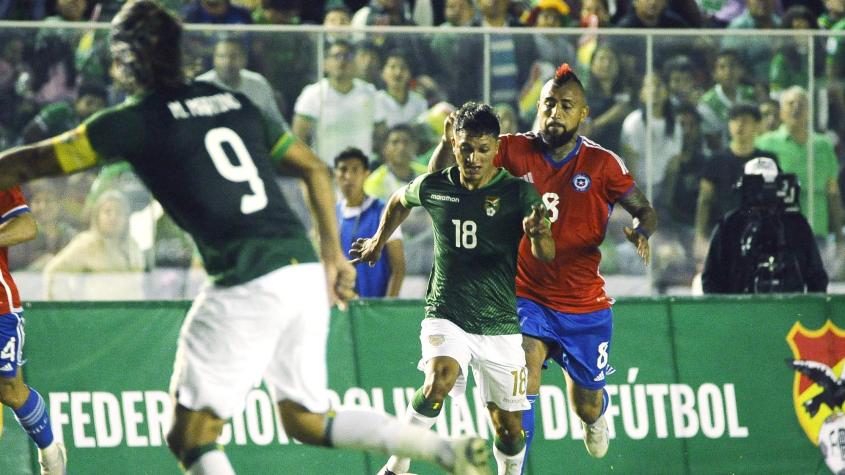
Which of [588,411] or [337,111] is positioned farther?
[337,111]

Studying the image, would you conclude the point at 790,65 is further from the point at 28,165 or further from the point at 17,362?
the point at 28,165

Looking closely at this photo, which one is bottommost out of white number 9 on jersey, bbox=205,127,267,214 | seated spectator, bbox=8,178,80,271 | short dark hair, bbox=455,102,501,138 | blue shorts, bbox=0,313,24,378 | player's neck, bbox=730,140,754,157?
blue shorts, bbox=0,313,24,378

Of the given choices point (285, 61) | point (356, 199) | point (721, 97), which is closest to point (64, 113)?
point (285, 61)

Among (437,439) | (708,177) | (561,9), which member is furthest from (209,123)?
(561,9)

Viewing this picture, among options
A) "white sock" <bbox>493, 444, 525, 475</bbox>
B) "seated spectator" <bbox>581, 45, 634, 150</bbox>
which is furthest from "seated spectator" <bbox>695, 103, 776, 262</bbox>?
"white sock" <bbox>493, 444, 525, 475</bbox>

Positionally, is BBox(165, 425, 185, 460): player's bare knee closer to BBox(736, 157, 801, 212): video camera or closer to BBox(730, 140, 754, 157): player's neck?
BBox(736, 157, 801, 212): video camera

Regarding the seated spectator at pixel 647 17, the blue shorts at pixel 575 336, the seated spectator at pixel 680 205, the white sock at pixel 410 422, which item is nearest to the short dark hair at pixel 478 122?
Answer: the blue shorts at pixel 575 336

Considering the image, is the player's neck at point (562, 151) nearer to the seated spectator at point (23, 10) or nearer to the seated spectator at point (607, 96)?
the seated spectator at point (607, 96)

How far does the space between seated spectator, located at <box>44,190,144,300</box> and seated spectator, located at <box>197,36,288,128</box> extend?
1402 millimetres

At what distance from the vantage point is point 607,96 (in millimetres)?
12484

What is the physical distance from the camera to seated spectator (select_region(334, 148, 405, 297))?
→ 1192 cm

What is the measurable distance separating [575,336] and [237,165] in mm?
3754

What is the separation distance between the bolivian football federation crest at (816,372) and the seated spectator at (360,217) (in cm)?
296

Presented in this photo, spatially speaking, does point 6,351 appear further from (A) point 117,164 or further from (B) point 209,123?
(B) point 209,123
